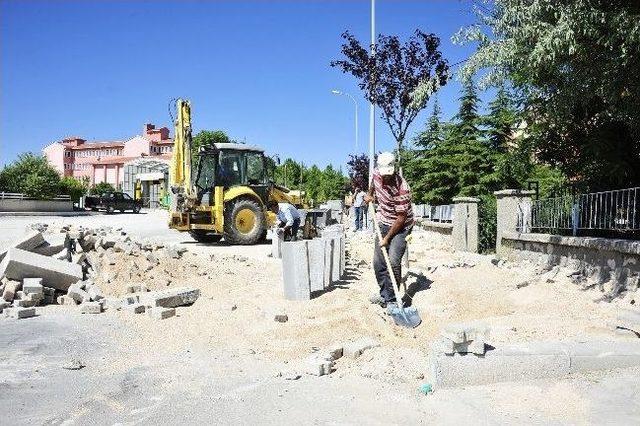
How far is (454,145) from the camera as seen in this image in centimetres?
2186

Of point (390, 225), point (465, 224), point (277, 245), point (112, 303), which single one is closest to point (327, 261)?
point (390, 225)

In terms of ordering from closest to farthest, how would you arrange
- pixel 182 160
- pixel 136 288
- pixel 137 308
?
pixel 137 308, pixel 136 288, pixel 182 160

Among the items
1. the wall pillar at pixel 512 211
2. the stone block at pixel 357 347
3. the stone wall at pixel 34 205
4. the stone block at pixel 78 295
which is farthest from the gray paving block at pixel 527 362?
the stone wall at pixel 34 205

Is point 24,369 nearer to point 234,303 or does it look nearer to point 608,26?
point 234,303

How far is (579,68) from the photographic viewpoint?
6.97m

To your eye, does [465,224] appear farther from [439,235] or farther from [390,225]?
[390,225]

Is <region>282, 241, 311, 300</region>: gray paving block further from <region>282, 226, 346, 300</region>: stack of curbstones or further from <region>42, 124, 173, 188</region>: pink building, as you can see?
<region>42, 124, 173, 188</region>: pink building

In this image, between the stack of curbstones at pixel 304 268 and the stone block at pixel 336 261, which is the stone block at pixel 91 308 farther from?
the stone block at pixel 336 261

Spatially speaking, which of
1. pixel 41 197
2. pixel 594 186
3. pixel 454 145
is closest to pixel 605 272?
pixel 594 186

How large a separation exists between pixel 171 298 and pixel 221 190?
8.29m

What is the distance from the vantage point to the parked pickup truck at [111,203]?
37.8 metres

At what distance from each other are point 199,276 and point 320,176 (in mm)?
49241

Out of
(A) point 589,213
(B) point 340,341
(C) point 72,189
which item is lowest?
(B) point 340,341

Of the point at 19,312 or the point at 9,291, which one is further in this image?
the point at 9,291
